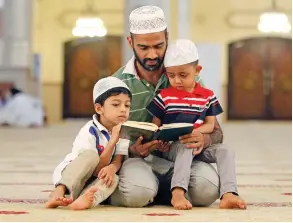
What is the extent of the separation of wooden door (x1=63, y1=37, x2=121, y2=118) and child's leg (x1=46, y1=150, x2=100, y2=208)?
18211 millimetres

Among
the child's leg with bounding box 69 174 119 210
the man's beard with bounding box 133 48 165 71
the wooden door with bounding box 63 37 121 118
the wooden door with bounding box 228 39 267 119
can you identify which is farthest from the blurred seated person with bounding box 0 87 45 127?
the child's leg with bounding box 69 174 119 210

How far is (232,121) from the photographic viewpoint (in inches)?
874

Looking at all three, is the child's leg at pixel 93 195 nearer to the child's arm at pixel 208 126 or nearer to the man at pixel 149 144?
the man at pixel 149 144

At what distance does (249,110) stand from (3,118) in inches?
264

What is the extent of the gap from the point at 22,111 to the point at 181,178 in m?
13.9

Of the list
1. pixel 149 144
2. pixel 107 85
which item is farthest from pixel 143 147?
pixel 107 85

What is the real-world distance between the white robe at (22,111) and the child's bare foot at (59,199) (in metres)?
13.6

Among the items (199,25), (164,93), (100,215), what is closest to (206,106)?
(164,93)

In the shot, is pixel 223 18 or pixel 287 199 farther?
pixel 223 18

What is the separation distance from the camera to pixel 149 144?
453cm

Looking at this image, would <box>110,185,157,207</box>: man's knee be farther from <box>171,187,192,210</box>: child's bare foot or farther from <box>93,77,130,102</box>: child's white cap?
<box>93,77,130,102</box>: child's white cap

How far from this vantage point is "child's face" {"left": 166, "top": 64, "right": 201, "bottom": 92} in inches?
179

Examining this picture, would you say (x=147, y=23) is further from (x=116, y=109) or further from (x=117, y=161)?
(x=117, y=161)

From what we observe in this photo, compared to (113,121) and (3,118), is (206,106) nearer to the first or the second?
(113,121)
